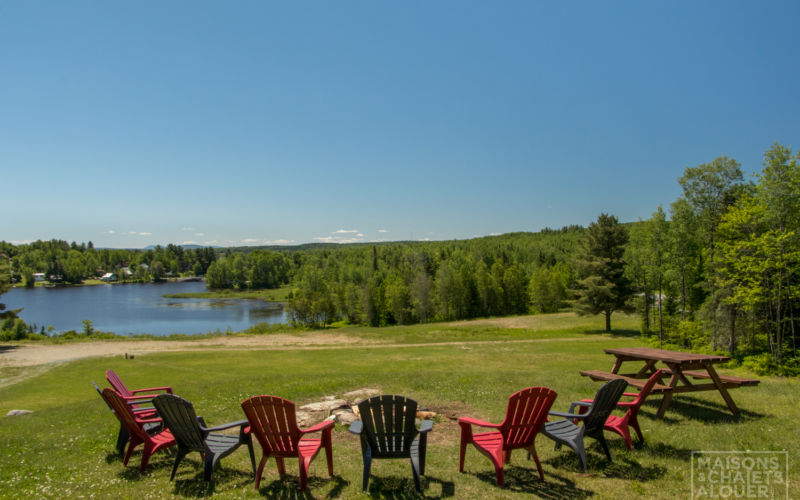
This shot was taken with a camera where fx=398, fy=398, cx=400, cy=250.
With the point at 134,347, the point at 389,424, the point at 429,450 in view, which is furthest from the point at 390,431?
the point at 134,347

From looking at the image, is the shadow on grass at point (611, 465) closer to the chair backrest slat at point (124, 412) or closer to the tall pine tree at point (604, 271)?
the chair backrest slat at point (124, 412)

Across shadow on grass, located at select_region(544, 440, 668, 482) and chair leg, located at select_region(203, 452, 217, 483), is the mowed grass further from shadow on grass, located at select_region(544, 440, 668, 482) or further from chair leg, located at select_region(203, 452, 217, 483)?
chair leg, located at select_region(203, 452, 217, 483)

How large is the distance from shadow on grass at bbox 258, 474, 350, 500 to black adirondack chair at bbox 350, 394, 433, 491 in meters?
0.42

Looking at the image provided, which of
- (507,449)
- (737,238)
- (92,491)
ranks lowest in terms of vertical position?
(92,491)

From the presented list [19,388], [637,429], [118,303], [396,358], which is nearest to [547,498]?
[637,429]

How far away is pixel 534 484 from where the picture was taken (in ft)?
16.6

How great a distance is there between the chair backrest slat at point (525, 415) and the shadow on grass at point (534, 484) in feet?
1.41

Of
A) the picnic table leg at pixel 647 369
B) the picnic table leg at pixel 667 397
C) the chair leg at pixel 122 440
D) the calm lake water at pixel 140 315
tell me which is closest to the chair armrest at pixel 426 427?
the chair leg at pixel 122 440

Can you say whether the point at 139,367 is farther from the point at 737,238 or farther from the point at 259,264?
the point at 259,264

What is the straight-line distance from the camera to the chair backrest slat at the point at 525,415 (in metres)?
5.08

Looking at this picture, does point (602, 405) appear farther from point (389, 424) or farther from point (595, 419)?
point (389, 424)

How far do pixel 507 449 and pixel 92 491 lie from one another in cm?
536

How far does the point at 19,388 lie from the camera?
16.8 m

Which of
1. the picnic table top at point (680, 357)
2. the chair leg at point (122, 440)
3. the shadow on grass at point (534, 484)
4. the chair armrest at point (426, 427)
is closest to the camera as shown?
the shadow on grass at point (534, 484)
